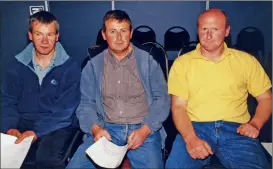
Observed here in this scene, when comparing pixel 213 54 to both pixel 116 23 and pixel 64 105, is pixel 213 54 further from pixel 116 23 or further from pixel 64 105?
pixel 64 105

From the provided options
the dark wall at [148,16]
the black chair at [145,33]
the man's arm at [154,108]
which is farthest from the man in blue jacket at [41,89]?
the black chair at [145,33]

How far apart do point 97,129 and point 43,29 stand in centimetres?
72

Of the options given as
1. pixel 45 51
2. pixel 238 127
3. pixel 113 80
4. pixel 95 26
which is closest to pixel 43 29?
pixel 45 51

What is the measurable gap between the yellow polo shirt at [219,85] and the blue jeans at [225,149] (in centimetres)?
6

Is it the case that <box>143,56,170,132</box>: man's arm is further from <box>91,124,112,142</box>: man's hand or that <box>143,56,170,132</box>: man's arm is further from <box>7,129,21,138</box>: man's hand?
<box>7,129,21,138</box>: man's hand

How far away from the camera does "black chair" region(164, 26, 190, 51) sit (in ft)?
11.6

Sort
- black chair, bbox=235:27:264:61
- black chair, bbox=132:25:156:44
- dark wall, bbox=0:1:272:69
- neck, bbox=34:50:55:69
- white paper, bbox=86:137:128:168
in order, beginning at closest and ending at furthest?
white paper, bbox=86:137:128:168 < neck, bbox=34:50:55:69 < black chair, bbox=235:27:264:61 < dark wall, bbox=0:1:272:69 < black chair, bbox=132:25:156:44

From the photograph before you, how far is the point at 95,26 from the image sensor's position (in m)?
3.63

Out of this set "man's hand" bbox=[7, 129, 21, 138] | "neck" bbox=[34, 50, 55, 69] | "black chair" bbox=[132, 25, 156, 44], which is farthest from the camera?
"black chair" bbox=[132, 25, 156, 44]

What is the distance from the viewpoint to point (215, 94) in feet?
6.02

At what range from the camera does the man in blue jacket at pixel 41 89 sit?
1933mm

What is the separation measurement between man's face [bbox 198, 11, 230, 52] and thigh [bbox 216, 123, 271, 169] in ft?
1.61

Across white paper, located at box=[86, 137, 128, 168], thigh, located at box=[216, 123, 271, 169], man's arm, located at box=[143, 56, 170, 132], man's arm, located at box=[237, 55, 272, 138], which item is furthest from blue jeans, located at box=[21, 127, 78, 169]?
man's arm, located at box=[237, 55, 272, 138]

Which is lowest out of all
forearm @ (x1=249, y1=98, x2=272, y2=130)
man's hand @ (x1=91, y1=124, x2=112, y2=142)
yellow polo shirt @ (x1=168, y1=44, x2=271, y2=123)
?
man's hand @ (x1=91, y1=124, x2=112, y2=142)
